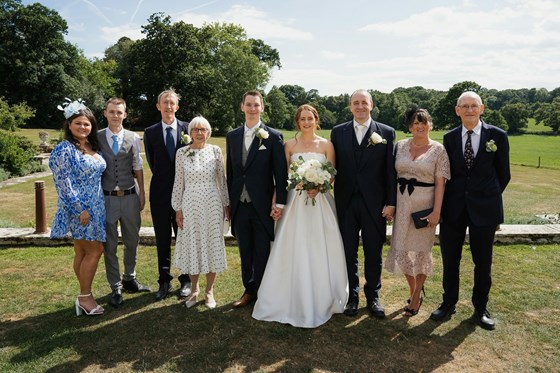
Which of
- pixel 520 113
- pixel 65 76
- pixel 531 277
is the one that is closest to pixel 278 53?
pixel 65 76

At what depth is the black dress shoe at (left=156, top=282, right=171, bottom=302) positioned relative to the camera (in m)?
5.35

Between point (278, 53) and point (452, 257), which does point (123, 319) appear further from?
point (278, 53)

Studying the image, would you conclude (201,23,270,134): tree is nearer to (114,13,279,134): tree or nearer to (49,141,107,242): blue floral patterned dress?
(114,13,279,134): tree

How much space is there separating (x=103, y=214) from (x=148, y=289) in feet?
4.49

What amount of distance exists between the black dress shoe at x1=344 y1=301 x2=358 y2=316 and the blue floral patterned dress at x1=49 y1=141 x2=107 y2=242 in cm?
301

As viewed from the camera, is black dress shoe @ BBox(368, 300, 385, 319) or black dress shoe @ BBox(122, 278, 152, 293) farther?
black dress shoe @ BBox(122, 278, 152, 293)

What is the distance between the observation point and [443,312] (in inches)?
190

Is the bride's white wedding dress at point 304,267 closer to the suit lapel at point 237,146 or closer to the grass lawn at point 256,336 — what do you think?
the grass lawn at point 256,336

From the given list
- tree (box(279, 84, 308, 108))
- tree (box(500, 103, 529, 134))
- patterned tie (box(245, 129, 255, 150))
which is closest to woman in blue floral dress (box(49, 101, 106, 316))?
patterned tie (box(245, 129, 255, 150))

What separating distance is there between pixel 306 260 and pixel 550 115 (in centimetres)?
8379

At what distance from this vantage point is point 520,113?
72062 mm

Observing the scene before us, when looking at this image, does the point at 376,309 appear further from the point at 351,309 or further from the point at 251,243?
the point at 251,243

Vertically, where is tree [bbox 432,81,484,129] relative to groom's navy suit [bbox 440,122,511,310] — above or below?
above

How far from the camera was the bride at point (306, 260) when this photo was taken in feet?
15.7
